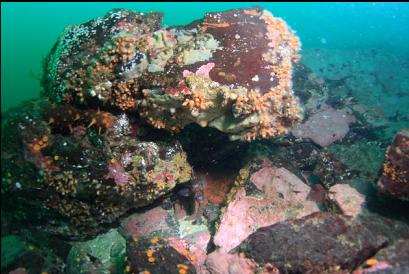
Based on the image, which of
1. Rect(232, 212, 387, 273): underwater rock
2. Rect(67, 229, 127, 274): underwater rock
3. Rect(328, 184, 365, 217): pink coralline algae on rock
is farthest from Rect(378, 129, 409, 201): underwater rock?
Rect(67, 229, 127, 274): underwater rock

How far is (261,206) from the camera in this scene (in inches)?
241

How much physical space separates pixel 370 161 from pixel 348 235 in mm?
3351

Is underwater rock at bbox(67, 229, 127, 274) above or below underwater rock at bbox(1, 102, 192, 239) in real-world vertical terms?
below

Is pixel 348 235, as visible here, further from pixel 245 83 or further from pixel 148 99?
pixel 148 99

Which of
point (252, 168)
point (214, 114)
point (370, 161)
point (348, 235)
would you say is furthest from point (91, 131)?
point (370, 161)

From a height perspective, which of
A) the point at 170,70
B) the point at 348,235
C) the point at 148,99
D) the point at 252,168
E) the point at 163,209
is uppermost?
the point at 170,70

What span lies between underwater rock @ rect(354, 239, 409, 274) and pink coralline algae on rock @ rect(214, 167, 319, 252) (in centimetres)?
Answer: 157

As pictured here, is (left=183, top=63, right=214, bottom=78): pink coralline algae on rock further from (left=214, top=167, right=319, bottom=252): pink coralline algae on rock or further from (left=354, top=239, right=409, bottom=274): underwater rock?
(left=354, top=239, right=409, bottom=274): underwater rock

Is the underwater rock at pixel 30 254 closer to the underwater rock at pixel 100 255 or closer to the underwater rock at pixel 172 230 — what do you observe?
the underwater rock at pixel 100 255

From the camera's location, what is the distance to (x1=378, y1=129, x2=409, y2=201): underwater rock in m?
4.84

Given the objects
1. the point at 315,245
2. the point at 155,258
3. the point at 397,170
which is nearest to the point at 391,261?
the point at 315,245

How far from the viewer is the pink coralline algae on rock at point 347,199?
543 cm

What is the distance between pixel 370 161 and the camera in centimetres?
749

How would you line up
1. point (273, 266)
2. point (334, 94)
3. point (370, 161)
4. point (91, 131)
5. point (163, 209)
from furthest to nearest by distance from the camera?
point (334, 94)
point (370, 161)
point (163, 209)
point (91, 131)
point (273, 266)
